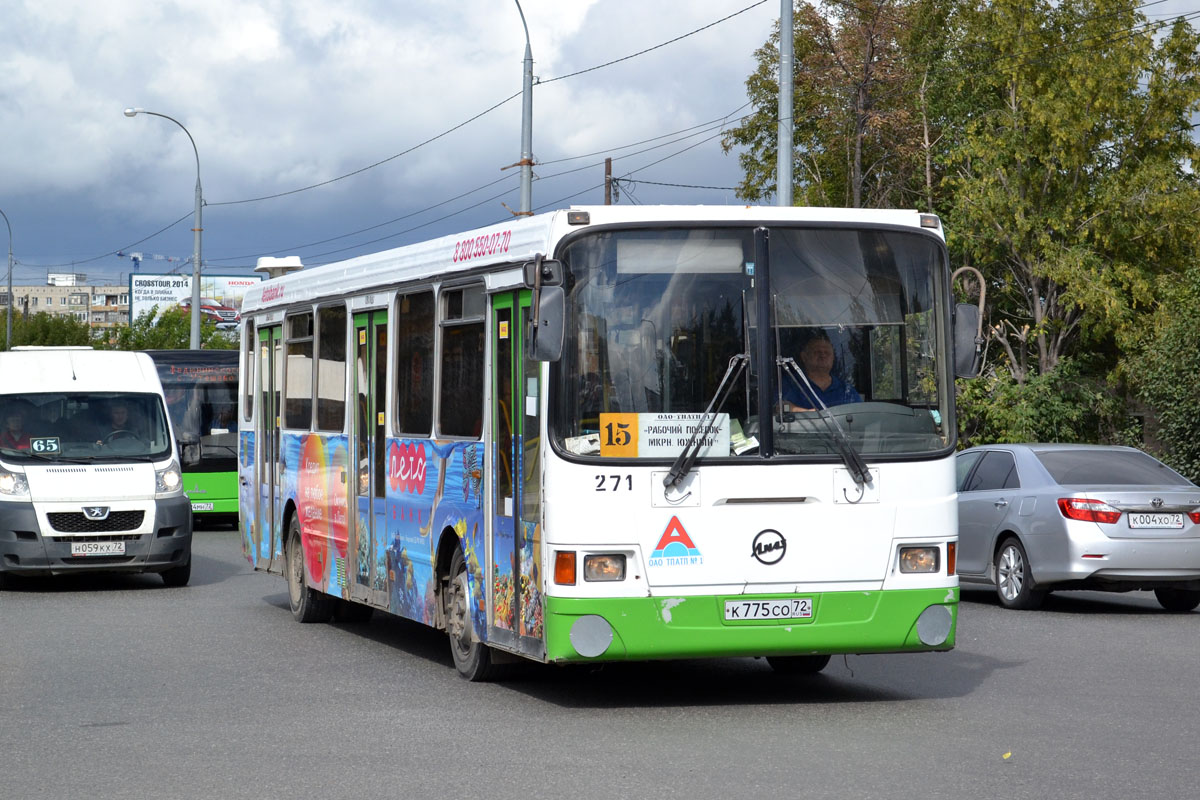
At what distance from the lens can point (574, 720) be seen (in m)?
9.56

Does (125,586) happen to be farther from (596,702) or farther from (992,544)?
(596,702)

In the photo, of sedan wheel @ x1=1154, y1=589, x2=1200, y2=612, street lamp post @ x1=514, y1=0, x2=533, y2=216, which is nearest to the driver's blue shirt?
sedan wheel @ x1=1154, y1=589, x2=1200, y2=612

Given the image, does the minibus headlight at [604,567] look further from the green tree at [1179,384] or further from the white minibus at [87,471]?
the green tree at [1179,384]

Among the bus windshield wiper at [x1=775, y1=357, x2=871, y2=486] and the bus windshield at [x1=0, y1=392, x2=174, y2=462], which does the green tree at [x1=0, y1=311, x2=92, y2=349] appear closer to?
the bus windshield at [x1=0, y1=392, x2=174, y2=462]

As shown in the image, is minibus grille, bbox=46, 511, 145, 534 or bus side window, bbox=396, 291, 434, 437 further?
minibus grille, bbox=46, 511, 145, 534

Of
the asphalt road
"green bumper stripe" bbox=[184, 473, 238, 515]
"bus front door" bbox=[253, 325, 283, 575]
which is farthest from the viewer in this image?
"green bumper stripe" bbox=[184, 473, 238, 515]

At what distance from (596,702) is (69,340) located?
10494cm

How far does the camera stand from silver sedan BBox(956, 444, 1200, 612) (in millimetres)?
15773

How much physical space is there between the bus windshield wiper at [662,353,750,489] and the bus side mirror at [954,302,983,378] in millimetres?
1308

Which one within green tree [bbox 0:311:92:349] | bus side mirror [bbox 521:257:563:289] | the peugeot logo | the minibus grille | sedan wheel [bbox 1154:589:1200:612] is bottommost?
sedan wheel [bbox 1154:589:1200:612]

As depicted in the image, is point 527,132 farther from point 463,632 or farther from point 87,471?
point 463,632

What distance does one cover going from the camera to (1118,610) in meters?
16.9

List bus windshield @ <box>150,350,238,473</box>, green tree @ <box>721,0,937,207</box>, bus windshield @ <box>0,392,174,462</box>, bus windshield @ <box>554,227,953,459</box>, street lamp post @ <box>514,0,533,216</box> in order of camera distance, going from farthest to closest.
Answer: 1. green tree @ <box>721,0,937,207</box>
2. bus windshield @ <box>150,350,238,473</box>
3. street lamp post @ <box>514,0,533,216</box>
4. bus windshield @ <box>0,392,174,462</box>
5. bus windshield @ <box>554,227,953,459</box>

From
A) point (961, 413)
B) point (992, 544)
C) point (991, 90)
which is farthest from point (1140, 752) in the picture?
point (991, 90)
